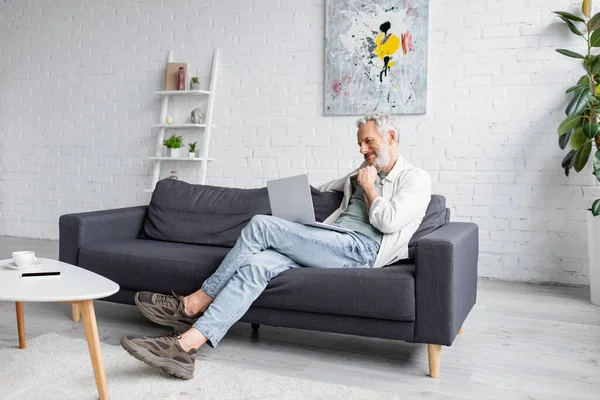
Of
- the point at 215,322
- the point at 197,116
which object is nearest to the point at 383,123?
the point at 215,322

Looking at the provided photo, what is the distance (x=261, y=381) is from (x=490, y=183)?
8.72ft

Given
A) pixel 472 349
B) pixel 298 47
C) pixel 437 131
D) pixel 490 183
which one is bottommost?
pixel 472 349

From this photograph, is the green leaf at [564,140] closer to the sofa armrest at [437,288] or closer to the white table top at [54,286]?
the sofa armrest at [437,288]

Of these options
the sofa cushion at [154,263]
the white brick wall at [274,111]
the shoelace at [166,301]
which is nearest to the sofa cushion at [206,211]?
the sofa cushion at [154,263]

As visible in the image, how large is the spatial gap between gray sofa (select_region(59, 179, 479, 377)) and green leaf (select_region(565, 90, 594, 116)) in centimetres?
129

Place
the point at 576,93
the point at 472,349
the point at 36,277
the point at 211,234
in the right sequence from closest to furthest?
the point at 36,277
the point at 472,349
the point at 211,234
the point at 576,93

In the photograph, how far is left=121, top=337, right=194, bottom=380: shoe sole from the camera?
2.24 meters

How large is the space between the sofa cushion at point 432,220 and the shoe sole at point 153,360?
1.12 meters

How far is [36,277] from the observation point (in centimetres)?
225

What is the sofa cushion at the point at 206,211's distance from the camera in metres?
3.26

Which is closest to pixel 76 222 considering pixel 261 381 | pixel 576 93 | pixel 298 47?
pixel 261 381

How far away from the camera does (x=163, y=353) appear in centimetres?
229

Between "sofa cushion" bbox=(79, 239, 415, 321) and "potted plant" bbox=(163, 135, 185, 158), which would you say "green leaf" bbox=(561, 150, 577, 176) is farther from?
"potted plant" bbox=(163, 135, 185, 158)

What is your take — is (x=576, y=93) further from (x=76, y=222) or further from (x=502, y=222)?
(x=76, y=222)
